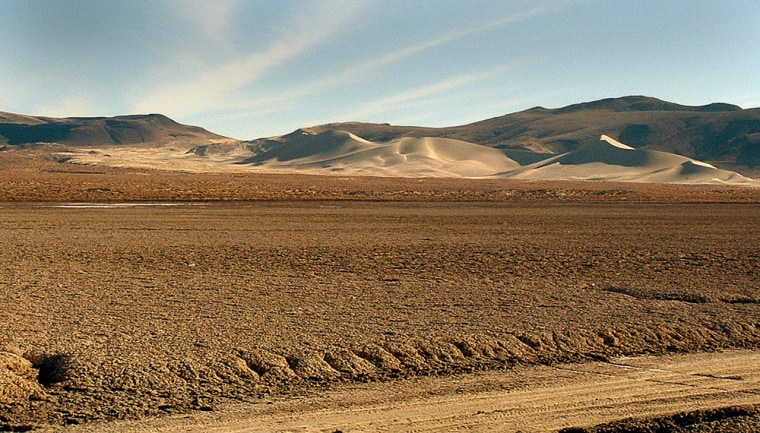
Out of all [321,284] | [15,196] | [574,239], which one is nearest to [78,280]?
[321,284]

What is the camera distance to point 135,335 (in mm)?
8172

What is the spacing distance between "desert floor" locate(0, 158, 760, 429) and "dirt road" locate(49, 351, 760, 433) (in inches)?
7.8

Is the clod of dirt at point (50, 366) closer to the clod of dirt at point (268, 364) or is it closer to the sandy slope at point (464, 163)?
the clod of dirt at point (268, 364)

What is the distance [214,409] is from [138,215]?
68.5 feet

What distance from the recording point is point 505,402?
20.6 ft

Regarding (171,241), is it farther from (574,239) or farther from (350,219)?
(574,239)

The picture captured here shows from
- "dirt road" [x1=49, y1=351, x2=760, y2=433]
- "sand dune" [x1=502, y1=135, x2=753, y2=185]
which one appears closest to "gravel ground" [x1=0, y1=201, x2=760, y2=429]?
"dirt road" [x1=49, y1=351, x2=760, y2=433]

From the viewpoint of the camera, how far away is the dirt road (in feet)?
18.7

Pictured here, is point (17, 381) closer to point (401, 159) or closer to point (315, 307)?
point (315, 307)

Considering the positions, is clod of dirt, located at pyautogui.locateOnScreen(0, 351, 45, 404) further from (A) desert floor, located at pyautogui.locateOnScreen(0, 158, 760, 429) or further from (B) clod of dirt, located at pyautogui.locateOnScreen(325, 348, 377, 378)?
(B) clod of dirt, located at pyautogui.locateOnScreen(325, 348, 377, 378)

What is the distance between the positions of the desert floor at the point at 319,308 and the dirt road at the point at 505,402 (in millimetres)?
199

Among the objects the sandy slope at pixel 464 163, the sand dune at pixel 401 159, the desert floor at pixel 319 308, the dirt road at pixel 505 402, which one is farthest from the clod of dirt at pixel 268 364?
the sand dune at pixel 401 159

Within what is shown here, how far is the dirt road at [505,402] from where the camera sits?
5.71 m

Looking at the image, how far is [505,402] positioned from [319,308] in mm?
4084
